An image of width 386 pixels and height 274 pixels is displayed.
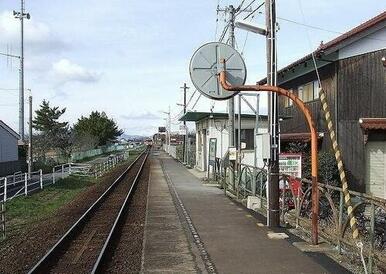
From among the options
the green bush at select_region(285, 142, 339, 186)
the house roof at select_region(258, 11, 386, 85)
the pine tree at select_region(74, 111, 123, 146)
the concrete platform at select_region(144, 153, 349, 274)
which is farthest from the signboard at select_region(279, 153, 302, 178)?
the pine tree at select_region(74, 111, 123, 146)

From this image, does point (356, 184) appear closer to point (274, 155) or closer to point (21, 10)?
point (274, 155)

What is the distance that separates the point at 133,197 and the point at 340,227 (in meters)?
13.5

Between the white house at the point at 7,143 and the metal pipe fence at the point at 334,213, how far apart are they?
28559 mm

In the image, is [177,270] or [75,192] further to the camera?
[75,192]

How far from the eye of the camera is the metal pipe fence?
22.7 feet

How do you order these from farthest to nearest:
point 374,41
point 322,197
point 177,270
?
point 374,41
point 322,197
point 177,270

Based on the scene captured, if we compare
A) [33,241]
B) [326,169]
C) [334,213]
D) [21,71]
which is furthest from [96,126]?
[334,213]

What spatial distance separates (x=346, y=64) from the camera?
1814 cm

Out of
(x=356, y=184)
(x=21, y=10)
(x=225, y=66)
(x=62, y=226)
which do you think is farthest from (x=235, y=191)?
(x=21, y=10)

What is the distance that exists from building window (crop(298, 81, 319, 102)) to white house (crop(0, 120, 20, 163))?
2568 centimetres

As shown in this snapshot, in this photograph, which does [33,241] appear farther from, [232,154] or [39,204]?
[232,154]

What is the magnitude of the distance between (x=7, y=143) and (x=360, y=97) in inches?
1225

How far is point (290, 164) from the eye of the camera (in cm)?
1233

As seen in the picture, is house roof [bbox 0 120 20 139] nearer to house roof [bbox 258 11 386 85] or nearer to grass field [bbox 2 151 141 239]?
grass field [bbox 2 151 141 239]
